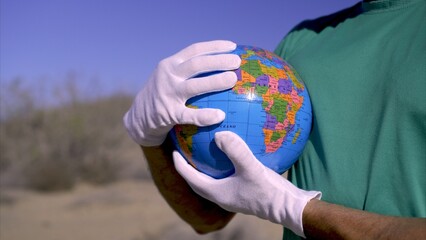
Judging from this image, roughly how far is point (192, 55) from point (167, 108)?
230mm

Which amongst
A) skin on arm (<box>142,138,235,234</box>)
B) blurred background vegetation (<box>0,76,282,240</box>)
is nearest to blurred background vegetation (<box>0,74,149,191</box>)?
blurred background vegetation (<box>0,76,282,240</box>)

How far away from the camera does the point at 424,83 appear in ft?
4.78

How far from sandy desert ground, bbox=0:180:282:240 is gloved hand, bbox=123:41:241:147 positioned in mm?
4390

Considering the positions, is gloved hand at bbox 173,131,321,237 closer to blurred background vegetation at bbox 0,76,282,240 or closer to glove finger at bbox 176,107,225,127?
glove finger at bbox 176,107,225,127

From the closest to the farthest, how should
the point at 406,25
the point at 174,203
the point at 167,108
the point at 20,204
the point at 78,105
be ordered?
the point at 406,25
the point at 167,108
the point at 174,203
the point at 20,204
the point at 78,105

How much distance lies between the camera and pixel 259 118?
170 centimetres

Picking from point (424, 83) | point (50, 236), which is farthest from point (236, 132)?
point (50, 236)

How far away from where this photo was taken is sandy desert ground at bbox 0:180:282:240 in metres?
6.71

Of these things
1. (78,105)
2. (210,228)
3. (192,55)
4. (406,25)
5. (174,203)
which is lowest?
(78,105)

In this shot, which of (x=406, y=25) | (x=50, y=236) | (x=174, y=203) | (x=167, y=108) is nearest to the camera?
(x=406, y=25)

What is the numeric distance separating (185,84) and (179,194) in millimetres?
785

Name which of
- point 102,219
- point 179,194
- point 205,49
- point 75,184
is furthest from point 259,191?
point 75,184

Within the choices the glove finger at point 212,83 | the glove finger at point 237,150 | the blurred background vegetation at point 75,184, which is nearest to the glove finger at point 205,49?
the glove finger at point 212,83

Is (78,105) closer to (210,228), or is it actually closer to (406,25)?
(210,228)
